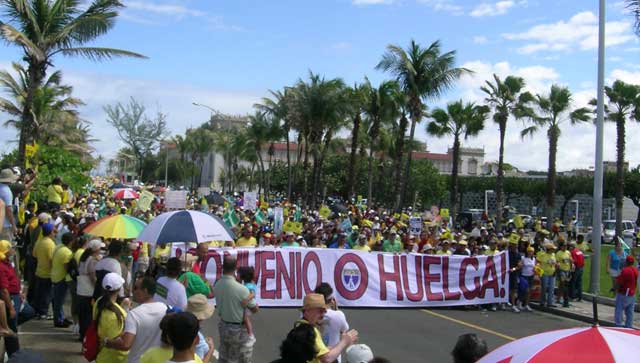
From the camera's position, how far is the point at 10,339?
7.15 meters

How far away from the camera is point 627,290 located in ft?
46.5

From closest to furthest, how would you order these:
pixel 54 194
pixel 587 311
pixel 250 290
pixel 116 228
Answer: pixel 250 290
pixel 116 228
pixel 587 311
pixel 54 194

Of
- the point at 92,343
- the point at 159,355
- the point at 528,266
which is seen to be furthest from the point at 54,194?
the point at 159,355

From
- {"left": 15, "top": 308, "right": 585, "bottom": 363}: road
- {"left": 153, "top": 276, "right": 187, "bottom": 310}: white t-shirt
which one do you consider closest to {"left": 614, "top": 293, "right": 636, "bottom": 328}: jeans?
{"left": 15, "top": 308, "right": 585, "bottom": 363}: road

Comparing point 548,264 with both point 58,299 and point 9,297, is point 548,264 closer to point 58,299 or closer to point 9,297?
point 58,299

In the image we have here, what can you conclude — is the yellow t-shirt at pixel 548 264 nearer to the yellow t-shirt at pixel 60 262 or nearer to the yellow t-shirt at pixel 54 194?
the yellow t-shirt at pixel 60 262

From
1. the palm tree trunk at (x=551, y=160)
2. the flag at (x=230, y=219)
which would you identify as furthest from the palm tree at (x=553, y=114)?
the flag at (x=230, y=219)

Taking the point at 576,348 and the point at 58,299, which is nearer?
the point at 576,348

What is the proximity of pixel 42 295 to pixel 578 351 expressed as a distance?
10.6 meters

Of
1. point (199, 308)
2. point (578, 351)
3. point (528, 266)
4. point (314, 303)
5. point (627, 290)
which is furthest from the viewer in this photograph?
point (528, 266)

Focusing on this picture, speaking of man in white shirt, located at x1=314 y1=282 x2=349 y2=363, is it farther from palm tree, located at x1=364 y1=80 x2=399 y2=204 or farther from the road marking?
palm tree, located at x1=364 y1=80 x2=399 y2=204

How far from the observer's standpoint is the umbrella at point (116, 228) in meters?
10.6

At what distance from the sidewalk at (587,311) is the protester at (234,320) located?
1015 cm

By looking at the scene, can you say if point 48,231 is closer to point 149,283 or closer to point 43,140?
point 149,283
